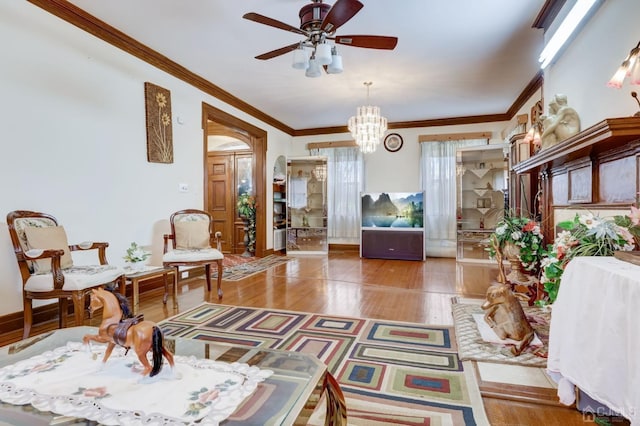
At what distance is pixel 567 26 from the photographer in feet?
7.76

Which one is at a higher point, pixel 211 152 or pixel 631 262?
pixel 211 152

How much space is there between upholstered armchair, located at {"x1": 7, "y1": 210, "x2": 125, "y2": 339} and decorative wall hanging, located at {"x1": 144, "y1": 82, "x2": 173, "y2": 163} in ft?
4.57

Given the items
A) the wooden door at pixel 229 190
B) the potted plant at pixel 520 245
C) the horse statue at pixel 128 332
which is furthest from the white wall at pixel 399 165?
the horse statue at pixel 128 332

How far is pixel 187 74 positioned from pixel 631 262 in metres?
4.62

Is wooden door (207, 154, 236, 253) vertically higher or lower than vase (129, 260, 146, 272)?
higher

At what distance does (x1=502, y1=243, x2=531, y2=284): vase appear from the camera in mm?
2938

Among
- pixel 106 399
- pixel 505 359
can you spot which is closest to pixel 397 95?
pixel 505 359

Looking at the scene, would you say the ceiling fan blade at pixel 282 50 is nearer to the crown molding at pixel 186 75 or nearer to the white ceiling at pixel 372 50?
the white ceiling at pixel 372 50

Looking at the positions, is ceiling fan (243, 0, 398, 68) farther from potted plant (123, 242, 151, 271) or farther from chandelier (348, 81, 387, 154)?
potted plant (123, 242, 151, 271)

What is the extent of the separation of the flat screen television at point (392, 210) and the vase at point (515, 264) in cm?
305

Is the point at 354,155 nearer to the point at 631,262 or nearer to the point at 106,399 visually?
the point at 631,262

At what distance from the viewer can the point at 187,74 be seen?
425cm

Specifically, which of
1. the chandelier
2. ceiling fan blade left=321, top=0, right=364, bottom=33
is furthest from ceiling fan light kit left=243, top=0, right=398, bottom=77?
the chandelier

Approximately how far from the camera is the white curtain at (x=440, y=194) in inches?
256
